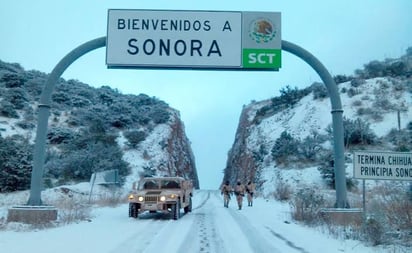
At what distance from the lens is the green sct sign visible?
15672mm

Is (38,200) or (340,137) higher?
(340,137)

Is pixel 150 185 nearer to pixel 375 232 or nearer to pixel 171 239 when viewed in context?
pixel 171 239

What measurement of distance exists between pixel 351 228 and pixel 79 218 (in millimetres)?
8995

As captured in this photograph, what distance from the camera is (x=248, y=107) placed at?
271ft

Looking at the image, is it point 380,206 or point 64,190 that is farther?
point 64,190

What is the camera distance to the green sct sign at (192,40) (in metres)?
15.7

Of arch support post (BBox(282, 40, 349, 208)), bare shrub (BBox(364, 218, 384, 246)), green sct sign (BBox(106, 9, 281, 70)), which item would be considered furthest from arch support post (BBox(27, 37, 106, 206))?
bare shrub (BBox(364, 218, 384, 246))

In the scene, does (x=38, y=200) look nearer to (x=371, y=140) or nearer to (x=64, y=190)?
(x=64, y=190)

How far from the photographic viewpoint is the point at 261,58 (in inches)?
Result: 626

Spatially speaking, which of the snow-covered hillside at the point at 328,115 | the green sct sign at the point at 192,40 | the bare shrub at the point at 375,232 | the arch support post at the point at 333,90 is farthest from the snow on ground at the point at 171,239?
the snow-covered hillside at the point at 328,115

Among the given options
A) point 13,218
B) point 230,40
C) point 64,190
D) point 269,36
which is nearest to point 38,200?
point 13,218

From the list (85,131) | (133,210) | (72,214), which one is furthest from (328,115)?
(72,214)

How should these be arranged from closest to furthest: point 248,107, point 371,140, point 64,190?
point 64,190 < point 371,140 < point 248,107

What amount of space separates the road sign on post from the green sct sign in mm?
4452
